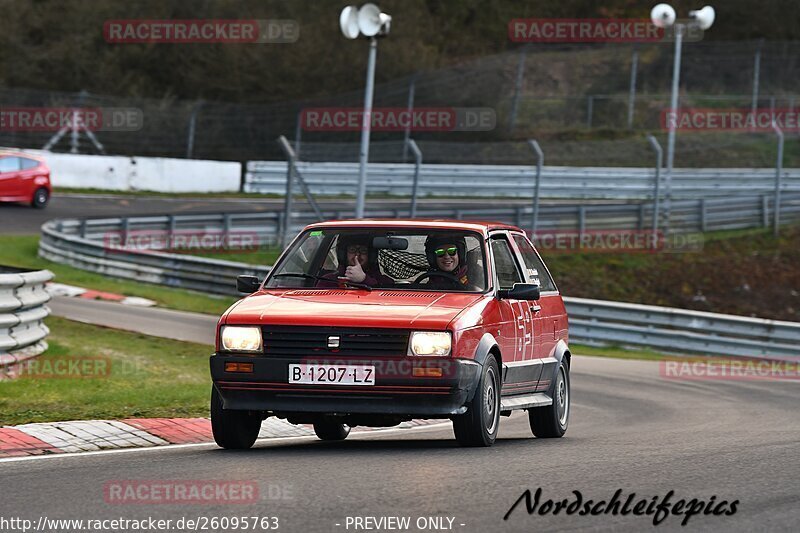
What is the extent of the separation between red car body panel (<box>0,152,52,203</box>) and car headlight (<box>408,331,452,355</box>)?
2811 centimetres

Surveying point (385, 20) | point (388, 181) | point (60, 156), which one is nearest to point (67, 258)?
point (385, 20)

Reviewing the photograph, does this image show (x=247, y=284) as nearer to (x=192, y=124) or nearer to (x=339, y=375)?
(x=339, y=375)

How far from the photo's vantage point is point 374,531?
6207 mm

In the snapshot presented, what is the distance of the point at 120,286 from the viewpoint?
27.3 meters

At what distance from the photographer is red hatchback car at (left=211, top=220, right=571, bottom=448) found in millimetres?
9133

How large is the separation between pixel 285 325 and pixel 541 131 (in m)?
39.2

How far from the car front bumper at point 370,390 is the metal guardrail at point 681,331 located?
48.9 ft

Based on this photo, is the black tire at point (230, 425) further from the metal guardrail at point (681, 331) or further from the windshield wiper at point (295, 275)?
the metal guardrail at point (681, 331)

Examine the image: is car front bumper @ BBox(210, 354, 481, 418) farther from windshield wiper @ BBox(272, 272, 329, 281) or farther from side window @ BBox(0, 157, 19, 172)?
side window @ BBox(0, 157, 19, 172)

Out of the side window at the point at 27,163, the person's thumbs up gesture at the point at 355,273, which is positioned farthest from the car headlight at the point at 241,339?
the side window at the point at 27,163

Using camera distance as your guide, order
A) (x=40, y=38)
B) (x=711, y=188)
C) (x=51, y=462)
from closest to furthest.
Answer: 1. (x=51, y=462)
2. (x=711, y=188)
3. (x=40, y=38)

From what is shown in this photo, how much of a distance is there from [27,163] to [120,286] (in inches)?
376

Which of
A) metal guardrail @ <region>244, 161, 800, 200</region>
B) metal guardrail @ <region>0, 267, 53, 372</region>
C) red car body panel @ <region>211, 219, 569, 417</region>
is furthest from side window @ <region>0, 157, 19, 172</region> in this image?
red car body panel @ <region>211, 219, 569, 417</region>

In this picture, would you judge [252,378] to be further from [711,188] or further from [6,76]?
[6,76]
